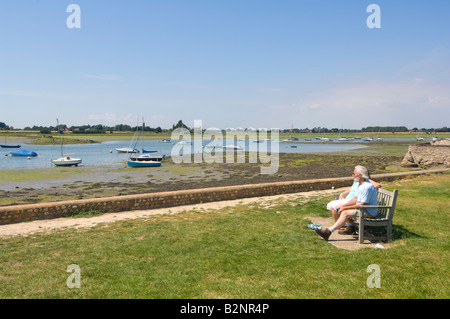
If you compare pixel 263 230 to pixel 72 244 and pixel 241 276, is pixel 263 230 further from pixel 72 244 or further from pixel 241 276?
pixel 72 244

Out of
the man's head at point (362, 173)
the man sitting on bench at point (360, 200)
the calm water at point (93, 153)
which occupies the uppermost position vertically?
the man's head at point (362, 173)

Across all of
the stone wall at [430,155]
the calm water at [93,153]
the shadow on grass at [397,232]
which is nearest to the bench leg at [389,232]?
the shadow on grass at [397,232]

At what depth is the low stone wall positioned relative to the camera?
8203mm

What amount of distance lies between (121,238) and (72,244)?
2.96ft

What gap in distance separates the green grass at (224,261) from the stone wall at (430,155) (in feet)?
58.1

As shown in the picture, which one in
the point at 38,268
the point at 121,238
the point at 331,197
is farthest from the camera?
the point at 331,197

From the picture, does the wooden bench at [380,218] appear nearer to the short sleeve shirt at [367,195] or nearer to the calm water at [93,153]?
the short sleeve shirt at [367,195]

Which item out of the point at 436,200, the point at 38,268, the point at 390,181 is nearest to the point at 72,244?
the point at 38,268

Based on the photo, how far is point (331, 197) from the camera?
10352mm

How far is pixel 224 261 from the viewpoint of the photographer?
480 centimetres

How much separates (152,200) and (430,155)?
22.9 m

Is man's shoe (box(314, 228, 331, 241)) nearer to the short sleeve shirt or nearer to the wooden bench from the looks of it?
the wooden bench

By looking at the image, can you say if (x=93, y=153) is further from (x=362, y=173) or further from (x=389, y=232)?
(x=389, y=232)

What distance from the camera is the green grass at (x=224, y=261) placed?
3.84 metres
